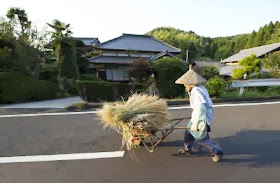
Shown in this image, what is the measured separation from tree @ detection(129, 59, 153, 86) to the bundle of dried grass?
1037 cm

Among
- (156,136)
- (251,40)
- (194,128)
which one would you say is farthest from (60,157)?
(251,40)

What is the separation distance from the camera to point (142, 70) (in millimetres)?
15398

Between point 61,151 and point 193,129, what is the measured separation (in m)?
2.47

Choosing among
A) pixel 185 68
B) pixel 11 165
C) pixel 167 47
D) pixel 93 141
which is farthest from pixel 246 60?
pixel 11 165

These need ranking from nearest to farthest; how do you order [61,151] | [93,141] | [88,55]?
[61,151]
[93,141]
[88,55]

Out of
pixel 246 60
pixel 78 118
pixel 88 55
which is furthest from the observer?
pixel 88 55

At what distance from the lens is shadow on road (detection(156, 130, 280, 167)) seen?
4055mm

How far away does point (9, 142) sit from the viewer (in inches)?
220

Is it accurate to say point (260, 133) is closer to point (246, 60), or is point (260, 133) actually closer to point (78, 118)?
point (78, 118)

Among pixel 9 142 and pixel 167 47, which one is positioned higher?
pixel 167 47

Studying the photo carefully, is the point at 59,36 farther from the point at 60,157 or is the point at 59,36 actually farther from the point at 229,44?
the point at 229,44

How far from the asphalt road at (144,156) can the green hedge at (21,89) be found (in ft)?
24.7

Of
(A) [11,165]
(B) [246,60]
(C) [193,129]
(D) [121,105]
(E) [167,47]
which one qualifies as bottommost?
(A) [11,165]

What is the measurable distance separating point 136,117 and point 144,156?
710mm
